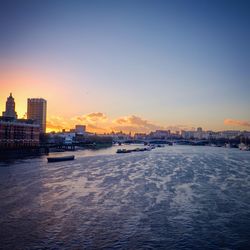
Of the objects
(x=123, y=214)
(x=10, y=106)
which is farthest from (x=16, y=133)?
(x=10, y=106)

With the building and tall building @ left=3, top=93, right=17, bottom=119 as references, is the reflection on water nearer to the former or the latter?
the building

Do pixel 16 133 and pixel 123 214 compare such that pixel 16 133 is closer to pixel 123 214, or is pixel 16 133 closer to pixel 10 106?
pixel 123 214

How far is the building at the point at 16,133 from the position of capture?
86.2m

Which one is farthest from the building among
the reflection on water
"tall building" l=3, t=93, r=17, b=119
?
"tall building" l=3, t=93, r=17, b=119

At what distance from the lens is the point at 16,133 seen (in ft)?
306

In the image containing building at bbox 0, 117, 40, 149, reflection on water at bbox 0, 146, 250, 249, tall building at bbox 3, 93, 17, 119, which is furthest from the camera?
tall building at bbox 3, 93, 17, 119

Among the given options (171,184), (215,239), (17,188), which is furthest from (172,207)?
(17,188)

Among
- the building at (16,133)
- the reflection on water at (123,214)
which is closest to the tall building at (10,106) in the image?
the building at (16,133)

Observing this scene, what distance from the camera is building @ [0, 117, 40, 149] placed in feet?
283

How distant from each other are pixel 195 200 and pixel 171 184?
9.24 meters

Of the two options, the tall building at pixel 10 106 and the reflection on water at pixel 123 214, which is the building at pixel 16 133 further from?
the tall building at pixel 10 106

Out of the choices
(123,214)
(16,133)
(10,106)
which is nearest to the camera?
(123,214)

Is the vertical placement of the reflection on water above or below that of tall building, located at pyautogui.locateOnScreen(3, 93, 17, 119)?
below

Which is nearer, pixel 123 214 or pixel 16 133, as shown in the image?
pixel 123 214
